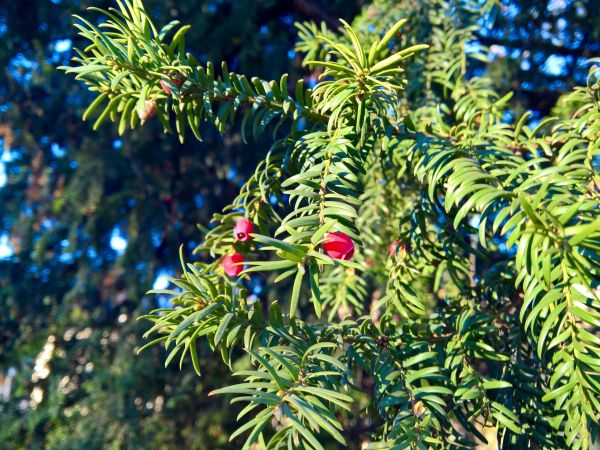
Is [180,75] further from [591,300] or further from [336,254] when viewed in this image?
[591,300]

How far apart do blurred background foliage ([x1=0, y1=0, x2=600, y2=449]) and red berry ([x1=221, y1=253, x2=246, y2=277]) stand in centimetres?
92

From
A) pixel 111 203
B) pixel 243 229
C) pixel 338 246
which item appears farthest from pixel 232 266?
pixel 111 203

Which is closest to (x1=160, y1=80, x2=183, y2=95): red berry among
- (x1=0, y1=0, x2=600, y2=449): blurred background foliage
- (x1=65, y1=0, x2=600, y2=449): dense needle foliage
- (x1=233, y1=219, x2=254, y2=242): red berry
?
(x1=65, y1=0, x2=600, y2=449): dense needle foliage

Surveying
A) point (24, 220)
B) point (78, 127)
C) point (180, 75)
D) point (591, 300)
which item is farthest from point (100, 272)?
point (591, 300)

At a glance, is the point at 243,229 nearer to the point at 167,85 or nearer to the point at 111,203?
the point at 167,85

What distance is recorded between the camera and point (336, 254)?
1.89ft

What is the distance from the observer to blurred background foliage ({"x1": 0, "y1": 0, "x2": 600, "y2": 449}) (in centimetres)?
161

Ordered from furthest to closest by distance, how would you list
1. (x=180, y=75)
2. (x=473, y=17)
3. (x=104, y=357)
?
(x=104, y=357), (x=473, y=17), (x=180, y=75)

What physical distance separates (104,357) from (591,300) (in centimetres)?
151

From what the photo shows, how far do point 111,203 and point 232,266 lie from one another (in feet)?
3.94

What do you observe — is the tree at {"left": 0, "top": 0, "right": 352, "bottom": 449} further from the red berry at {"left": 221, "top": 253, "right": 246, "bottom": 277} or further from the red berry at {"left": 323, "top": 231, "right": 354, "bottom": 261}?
the red berry at {"left": 323, "top": 231, "right": 354, "bottom": 261}

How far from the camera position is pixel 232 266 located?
2.44 ft

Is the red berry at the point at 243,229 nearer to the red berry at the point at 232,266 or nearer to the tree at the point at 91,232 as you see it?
the red berry at the point at 232,266

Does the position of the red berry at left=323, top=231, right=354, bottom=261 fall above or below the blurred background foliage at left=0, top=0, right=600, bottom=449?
below
